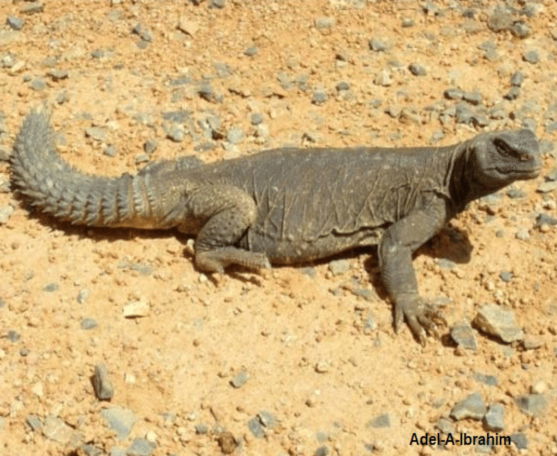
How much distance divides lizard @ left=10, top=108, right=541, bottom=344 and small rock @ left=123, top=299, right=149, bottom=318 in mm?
649

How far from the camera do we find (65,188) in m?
7.67

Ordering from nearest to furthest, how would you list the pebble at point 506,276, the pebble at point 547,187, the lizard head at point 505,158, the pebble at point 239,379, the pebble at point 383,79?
the pebble at point 239,379 < the lizard head at point 505,158 < the pebble at point 506,276 < the pebble at point 547,187 < the pebble at point 383,79

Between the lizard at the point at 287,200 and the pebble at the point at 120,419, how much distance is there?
61.9 inches

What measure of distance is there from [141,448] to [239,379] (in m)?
0.90

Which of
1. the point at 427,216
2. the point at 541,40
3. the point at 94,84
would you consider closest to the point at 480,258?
the point at 427,216

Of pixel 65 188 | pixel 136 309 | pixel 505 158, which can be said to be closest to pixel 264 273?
pixel 136 309

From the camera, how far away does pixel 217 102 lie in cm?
920

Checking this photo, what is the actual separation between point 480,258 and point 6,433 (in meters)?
4.10

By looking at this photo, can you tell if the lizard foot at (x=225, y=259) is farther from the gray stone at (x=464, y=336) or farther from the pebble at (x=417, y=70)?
the pebble at (x=417, y=70)

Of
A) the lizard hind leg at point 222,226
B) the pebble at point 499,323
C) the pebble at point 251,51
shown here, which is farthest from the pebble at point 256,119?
the pebble at point 499,323

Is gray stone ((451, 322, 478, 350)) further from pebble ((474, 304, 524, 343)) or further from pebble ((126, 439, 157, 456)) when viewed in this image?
pebble ((126, 439, 157, 456))

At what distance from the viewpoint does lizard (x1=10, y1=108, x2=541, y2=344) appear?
750cm

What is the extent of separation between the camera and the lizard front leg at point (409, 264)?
7043 millimetres

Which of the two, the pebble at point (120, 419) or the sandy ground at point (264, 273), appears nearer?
the pebble at point (120, 419)
